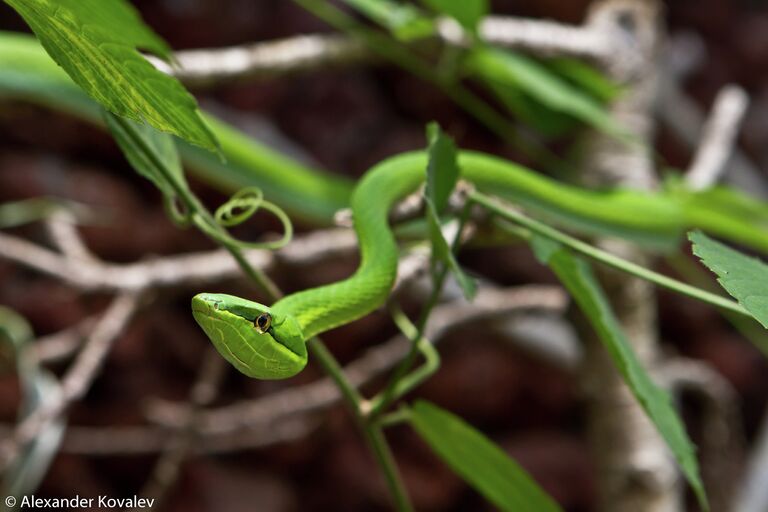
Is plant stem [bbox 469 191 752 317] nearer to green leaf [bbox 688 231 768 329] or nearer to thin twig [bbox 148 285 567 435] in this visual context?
green leaf [bbox 688 231 768 329]

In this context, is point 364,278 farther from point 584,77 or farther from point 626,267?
point 584,77

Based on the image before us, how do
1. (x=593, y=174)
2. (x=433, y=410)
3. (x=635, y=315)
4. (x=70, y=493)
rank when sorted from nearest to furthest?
(x=433, y=410) → (x=635, y=315) → (x=593, y=174) → (x=70, y=493)

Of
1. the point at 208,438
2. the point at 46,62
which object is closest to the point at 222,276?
the point at 208,438

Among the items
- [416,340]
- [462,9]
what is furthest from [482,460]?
[462,9]

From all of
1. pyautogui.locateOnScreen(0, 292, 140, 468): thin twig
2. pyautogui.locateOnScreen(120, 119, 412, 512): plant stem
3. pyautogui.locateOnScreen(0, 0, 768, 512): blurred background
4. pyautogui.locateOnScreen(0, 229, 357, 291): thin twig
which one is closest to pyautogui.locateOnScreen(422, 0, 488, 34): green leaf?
pyautogui.locateOnScreen(0, 229, 357, 291): thin twig

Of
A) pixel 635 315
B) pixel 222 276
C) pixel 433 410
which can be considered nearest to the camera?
pixel 433 410

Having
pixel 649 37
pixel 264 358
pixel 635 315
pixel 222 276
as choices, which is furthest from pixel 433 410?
pixel 649 37

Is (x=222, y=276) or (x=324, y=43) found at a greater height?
(x=324, y=43)

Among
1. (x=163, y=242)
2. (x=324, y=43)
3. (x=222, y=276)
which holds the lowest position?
(x=163, y=242)

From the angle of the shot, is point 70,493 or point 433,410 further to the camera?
point 70,493

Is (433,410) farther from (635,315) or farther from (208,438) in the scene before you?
(208,438)
